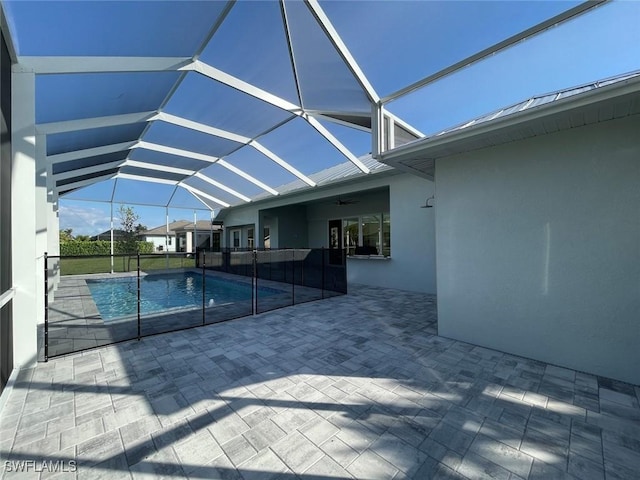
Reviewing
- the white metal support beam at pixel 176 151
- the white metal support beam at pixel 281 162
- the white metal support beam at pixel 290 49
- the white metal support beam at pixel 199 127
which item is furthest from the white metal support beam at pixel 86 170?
the white metal support beam at pixel 290 49

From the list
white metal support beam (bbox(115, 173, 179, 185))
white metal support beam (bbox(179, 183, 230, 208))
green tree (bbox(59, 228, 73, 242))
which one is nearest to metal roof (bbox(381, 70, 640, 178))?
white metal support beam (bbox(115, 173, 179, 185))

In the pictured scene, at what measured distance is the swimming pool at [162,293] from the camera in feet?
24.0

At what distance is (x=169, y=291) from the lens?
404 inches

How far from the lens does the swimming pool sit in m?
7.32

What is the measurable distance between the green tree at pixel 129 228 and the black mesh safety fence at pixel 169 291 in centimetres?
192

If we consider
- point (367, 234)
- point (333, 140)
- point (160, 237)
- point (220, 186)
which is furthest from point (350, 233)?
point (160, 237)

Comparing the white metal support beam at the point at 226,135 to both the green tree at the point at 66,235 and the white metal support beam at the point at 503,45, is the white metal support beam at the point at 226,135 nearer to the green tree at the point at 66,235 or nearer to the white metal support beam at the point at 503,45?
the white metal support beam at the point at 503,45

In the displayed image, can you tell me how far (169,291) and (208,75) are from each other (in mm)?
8220

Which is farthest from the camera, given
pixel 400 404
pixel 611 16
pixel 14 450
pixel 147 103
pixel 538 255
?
pixel 147 103

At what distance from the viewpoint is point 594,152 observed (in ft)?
10.5

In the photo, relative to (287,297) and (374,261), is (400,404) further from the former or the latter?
(374,261)

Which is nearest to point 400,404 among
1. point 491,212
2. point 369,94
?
point 491,212

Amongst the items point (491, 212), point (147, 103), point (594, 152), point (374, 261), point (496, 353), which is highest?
point (147, 103)

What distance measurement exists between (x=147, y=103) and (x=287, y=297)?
5.66 m
